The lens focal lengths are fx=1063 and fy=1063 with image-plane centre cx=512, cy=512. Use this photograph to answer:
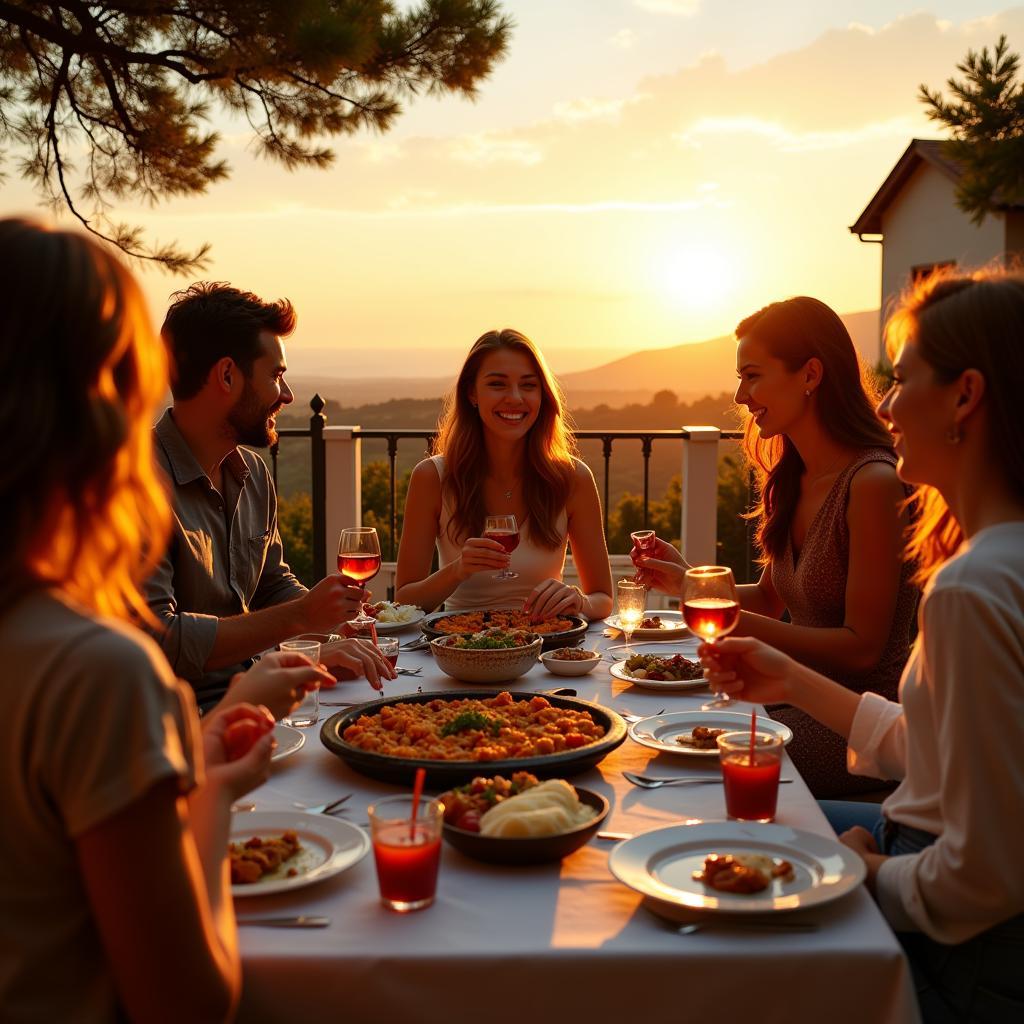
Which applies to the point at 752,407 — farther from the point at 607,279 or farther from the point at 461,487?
the point at 607,279

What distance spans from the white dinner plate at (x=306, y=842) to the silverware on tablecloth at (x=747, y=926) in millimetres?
448

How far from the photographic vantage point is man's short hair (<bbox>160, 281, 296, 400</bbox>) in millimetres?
2861

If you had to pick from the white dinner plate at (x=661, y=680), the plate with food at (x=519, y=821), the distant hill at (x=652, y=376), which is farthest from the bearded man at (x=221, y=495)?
the distant hill at (x=652, y=376)

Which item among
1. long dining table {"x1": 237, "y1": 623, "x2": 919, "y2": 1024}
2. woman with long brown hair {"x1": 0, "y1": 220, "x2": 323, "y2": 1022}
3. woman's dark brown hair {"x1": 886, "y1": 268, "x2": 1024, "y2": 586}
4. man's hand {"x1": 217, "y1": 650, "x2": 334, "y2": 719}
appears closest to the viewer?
woman with long brown hair {"x1": 0, "y1": 220, "x2": 323, "y2": 1022}

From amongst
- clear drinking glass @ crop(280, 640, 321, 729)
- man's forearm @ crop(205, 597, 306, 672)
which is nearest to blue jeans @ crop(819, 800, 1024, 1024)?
clear drinking glass @ crop(280, 640, 321, 729)

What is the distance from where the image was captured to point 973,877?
4.37ft

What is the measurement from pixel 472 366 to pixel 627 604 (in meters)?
1.37

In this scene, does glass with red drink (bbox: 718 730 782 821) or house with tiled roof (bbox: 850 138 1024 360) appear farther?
house with tiled roof (bbox: 850 138 1024 360)

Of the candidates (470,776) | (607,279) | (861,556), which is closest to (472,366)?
(861,556)

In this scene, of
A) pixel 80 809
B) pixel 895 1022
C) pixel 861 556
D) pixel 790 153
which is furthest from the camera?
pixel 790 153

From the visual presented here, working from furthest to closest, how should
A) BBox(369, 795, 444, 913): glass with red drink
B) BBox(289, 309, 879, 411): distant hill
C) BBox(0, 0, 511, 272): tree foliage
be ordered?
BBox(289, 309, 879, 411): distant hill, BBox(0, 0, 511, 272): tree foliage, BBox(369, 795, 444, 913): glass with red drink

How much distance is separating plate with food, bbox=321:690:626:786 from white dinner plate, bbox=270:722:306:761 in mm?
76

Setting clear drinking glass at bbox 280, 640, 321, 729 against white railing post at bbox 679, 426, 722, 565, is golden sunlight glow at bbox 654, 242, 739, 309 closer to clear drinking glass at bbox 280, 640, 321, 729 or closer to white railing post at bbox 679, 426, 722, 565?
white railing post at bbox 679, 426, 722, 565

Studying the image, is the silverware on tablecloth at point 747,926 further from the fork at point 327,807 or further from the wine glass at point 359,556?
the wine glass at point 359,556
